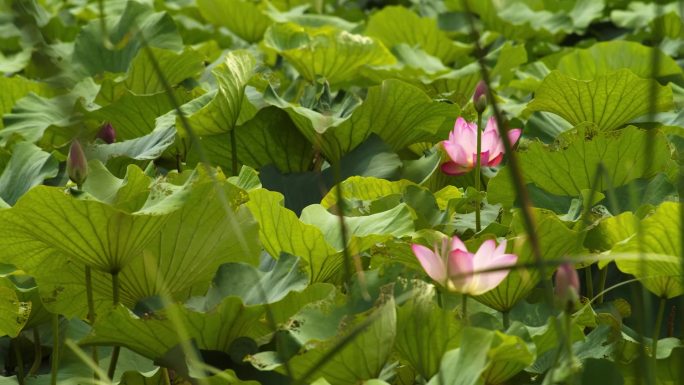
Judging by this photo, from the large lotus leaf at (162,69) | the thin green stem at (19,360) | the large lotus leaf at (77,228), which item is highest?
the large lotus leaf at (77,228)

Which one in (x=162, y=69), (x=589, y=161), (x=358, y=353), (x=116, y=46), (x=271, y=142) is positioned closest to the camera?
(x=358, y=353)

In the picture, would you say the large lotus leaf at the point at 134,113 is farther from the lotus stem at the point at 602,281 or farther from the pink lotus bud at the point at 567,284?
the pink lotus bud at the point at 567,284

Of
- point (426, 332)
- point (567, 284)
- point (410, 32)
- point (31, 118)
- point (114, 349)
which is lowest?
point (410, 32)

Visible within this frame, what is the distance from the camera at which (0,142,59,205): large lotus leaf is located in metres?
1.62

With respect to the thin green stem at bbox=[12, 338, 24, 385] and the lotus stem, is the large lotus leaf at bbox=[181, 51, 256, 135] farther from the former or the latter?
the lotus stem

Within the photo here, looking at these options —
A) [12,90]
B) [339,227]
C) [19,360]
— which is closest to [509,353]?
[339,227]

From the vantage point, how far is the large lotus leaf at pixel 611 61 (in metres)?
2.23

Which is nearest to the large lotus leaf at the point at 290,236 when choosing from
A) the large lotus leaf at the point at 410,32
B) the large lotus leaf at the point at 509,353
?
the large lotus leaf at the point at 509,353

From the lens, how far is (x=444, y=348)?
45.9 inches

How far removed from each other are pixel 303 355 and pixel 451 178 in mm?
734

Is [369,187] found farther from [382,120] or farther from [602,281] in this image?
[602,281]

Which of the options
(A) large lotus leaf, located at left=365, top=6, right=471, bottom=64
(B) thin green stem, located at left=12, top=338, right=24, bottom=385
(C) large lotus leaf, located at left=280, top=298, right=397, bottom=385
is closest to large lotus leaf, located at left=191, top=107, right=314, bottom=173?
(B) thin green stem, located at left=12, top=338, right=24, bottom=385

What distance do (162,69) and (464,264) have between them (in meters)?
1.15

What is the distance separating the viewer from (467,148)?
63.4 inches
